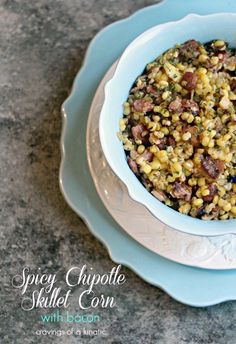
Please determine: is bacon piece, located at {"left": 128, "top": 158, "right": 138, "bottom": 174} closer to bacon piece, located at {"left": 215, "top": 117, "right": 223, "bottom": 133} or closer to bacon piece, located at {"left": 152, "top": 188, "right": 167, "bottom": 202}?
bacon piece, located at {"left": 152, "top": 188, "right": 167, "bottom": 202}

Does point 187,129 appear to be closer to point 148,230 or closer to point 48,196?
point 148,230

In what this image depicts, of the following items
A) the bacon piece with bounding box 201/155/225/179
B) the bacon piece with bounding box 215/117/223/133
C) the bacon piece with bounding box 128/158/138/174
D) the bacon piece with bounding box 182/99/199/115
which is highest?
the bacon piece with bounding box 182/99/199/115

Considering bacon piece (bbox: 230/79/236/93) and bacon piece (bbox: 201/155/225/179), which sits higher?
bacon piece (bbox: 230/79/236/93)

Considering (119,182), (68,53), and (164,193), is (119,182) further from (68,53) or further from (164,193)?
(68,53)

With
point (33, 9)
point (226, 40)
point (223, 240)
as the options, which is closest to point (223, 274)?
point (223, 240)

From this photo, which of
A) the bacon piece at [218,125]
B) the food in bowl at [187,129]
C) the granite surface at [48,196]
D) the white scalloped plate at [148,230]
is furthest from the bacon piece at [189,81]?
the granite surface at [48,196]

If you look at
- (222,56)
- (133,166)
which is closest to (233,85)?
(222,56)

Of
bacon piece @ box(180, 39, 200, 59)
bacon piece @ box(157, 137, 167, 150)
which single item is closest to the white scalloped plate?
bacon piece @ box(157, 137, 167, 150)
